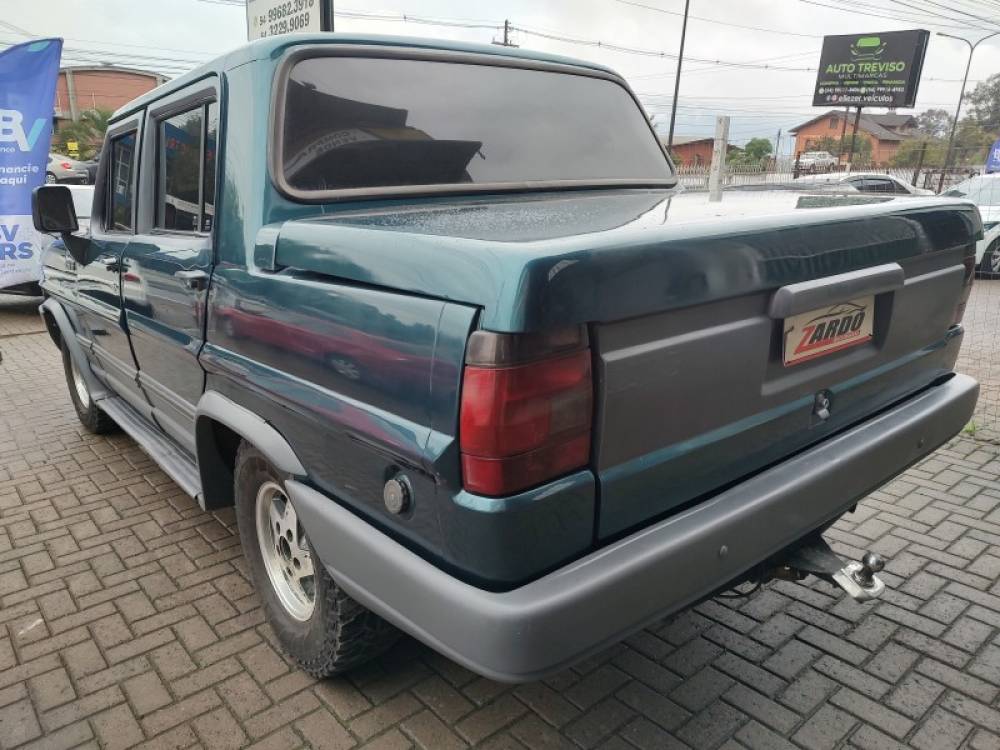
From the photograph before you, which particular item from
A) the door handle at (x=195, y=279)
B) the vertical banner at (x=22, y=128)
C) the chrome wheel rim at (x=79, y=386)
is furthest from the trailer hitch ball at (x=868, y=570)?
the vertical banner at (x=22, y=128)

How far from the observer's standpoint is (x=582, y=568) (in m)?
1.56

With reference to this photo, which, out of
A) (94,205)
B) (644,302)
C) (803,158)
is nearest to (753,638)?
(644,302)

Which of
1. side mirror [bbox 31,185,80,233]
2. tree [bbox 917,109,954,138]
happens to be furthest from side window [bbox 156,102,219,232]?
tree [bbox 917,109,954,138]

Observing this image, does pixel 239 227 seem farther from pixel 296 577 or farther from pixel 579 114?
pixel 579 114

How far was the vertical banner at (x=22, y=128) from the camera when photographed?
7.21 meters

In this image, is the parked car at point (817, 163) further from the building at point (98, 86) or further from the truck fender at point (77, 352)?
the building at point (98, 86)

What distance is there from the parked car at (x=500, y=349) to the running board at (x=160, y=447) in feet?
0.12

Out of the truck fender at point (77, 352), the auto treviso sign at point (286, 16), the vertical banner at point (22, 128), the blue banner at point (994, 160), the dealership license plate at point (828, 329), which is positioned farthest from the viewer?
the blue banner at point (994, 160)

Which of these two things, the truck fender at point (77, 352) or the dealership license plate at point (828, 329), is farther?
the truck fender at point (77, 352)

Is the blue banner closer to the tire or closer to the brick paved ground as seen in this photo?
the brick paved ground

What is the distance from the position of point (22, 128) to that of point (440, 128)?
280 inches

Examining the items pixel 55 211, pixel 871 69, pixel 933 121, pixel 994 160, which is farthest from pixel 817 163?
pixel 933 121

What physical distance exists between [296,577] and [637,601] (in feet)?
4.57

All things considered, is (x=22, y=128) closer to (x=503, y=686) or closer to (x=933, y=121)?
(x=503, y=686)
